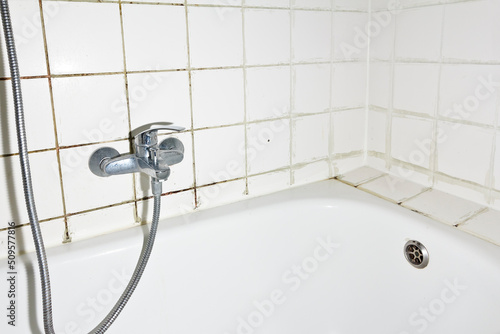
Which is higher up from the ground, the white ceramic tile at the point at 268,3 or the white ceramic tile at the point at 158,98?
the white ceramic tile at the point at 268,3

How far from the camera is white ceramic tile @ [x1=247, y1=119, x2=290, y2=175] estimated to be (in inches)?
40.4

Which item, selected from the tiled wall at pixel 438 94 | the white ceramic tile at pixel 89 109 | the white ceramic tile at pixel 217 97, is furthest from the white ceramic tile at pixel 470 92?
the white ceramic tile at pixel 89 109

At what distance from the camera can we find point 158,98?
87 centimetres

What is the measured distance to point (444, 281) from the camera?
84 centimetres

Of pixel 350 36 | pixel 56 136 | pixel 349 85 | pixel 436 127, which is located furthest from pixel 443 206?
pixel 56 136

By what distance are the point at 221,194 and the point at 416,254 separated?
48 cm

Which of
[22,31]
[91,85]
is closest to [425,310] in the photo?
[91,85]

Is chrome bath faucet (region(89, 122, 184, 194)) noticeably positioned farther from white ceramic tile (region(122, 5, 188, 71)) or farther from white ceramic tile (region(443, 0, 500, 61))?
white ceramic tile (region(443, 0, 500, 61))

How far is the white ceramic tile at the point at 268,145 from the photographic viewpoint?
1.03 m

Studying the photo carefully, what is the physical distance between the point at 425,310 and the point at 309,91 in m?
0.61

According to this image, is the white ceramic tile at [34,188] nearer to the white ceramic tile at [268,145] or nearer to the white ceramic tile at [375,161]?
the white ceramic tile at [268,145]

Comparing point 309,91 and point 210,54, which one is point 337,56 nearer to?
point 309,91

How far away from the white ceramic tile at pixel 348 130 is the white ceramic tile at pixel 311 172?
0.06m

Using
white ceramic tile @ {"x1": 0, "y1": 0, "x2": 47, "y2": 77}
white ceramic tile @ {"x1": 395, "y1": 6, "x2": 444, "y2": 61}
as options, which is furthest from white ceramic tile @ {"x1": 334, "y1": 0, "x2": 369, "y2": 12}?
white ceramic tile @ {"x1": 0, "y1": 0, "x2": 47, "y2": 77}
